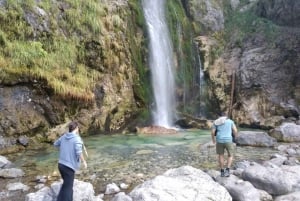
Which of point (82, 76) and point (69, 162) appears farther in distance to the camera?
point (82, 76)

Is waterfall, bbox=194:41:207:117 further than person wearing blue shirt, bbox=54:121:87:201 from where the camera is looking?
Yes

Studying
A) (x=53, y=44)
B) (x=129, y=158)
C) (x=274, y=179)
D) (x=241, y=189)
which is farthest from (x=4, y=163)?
(x=274, y=179)

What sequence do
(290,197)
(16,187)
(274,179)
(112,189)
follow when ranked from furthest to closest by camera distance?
(16,187) < (112,189) < (274,179) < (290,197)

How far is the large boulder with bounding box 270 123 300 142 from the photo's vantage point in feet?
47.8

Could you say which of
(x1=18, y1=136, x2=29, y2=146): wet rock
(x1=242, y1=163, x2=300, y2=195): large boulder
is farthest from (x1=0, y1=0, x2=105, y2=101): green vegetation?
(x1=242, y1=163, x2=300, y2=195): large boulder

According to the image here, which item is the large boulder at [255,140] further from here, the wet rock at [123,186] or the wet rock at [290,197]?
the wet rock at [123,186]

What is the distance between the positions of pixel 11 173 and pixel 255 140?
8667 mm

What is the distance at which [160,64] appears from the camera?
2052cm

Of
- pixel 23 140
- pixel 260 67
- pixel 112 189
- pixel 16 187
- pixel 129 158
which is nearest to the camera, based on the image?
pixel 112 189

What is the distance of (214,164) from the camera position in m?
10.5

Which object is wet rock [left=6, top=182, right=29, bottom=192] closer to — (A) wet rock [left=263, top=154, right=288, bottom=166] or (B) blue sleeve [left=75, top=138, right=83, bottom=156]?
(B) blue sleeve [left=75, top=138, right=83, bottom=156]

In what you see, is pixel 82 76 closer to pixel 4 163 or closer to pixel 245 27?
pixel 4 163

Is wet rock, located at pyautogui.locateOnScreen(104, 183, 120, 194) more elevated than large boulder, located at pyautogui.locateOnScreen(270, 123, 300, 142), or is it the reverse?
large boulder, located at pyautogui.locateOnScreen(270, 123, 300, 142)

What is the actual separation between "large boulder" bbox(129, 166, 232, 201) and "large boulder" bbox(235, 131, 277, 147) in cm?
674
